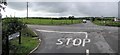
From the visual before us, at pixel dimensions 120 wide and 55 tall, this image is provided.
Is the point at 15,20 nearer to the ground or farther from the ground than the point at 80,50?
farther from the ground

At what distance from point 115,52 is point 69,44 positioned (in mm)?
5230

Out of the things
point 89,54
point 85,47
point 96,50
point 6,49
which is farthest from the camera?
point 85,47

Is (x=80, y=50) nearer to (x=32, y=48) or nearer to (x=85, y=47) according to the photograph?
(x=85, y=47)

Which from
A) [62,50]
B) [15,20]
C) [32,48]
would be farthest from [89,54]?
[15,20]

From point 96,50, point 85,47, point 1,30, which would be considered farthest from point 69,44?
point 1,30

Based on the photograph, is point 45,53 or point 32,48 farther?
point 32,48

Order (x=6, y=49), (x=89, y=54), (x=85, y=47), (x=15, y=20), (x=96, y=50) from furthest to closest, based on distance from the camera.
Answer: (x=15, y=20)
(x=85, y=47)
(x=96, y=50)
(x=89, y=54)
(x=6, y=49)

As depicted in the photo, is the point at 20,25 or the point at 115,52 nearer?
the point at 115,52

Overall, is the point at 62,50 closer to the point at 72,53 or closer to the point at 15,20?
the point at 72,53

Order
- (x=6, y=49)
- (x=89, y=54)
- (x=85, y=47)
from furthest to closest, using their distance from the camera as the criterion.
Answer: (x=85, y=47), (x=89, y=54), (x=6, y=49)

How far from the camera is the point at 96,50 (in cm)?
2094

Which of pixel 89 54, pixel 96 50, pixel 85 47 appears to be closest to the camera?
pixel 89 54

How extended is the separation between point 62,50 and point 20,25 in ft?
17.4

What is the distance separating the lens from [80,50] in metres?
21.2
